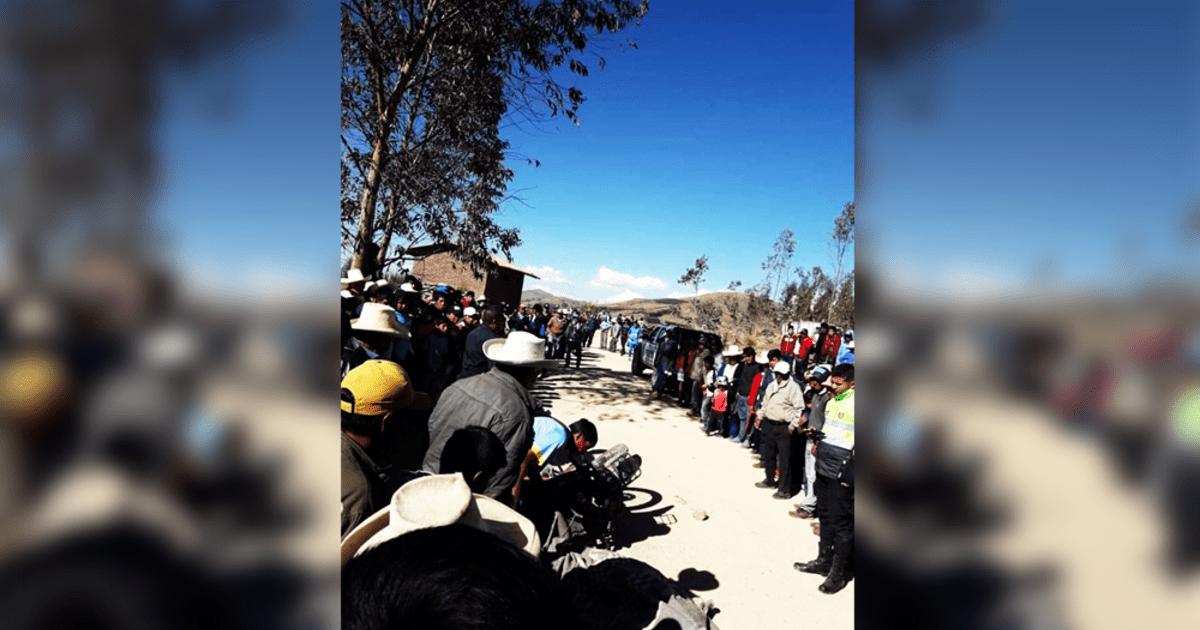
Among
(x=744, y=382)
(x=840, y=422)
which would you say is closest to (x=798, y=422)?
(x=840, y=422)

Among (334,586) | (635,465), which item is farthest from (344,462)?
(635,465)

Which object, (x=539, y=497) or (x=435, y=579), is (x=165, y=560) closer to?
(x=435, y=579)

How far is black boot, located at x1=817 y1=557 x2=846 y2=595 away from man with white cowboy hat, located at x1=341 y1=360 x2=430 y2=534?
365 cm

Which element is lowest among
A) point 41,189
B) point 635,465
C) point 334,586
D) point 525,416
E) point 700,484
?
point 700,484

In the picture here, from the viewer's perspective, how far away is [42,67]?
0.34 metres

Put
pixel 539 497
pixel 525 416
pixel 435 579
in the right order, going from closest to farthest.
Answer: pixel 435 579, pixel 525 416, pixel 539 497

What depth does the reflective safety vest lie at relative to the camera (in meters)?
4.45

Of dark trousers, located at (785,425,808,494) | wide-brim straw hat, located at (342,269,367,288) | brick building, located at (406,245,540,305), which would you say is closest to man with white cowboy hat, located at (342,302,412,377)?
wide-brim straw hat, located at (342,269,367,288)

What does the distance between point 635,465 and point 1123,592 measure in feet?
17.5

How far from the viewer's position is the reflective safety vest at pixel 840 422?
4.45 m

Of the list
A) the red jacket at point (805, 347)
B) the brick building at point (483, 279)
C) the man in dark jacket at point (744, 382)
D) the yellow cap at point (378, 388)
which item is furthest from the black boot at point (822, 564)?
the brick building at point (483, 279)

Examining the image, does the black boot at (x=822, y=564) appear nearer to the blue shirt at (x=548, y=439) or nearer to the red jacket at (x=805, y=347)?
the blue shirt at (x=548, y=439)

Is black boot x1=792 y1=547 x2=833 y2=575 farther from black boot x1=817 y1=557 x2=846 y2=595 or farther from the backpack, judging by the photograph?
the backpack

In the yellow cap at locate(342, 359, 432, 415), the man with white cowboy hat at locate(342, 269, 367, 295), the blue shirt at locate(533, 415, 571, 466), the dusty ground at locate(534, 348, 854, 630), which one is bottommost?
the dusty ground at locate(534, 348, 854, 630)
